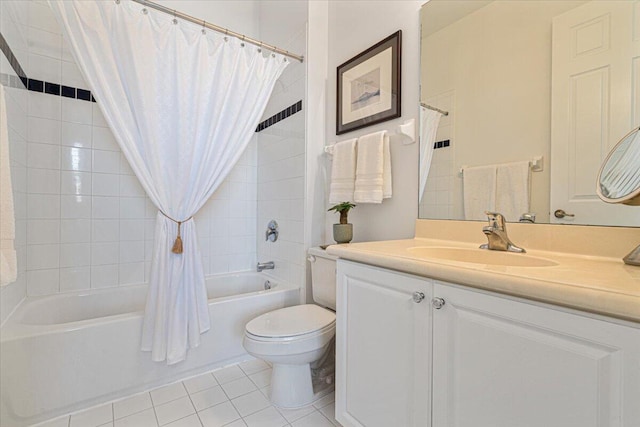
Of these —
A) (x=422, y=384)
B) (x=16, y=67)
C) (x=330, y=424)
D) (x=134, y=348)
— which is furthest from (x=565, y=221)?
(x=16, y=67)

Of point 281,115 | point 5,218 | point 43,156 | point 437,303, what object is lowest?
point 437,303

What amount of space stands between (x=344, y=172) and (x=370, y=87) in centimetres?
53

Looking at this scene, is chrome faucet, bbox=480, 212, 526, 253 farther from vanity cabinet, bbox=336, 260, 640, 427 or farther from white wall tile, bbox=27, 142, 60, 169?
white wall tile, bbox=27, 142, 60, 169

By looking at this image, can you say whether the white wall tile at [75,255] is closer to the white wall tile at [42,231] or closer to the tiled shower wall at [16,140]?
the white wall tile at [42,231]

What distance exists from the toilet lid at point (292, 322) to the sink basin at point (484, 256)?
0.65 metres

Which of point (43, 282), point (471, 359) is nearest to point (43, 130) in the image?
point (43, 282)

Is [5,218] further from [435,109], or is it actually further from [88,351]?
[435,109]

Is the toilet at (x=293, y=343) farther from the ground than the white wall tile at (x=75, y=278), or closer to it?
closer to it

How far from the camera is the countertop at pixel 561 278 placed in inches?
20.8

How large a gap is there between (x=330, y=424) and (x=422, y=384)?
29.1 inches

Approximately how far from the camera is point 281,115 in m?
2.37

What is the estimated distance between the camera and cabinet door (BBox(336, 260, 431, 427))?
0.86m

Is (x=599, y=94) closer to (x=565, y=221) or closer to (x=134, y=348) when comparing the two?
(x=565, y=221)

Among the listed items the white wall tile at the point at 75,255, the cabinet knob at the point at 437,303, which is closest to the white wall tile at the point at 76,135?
the white wall tile at the point at 75,255
